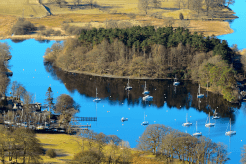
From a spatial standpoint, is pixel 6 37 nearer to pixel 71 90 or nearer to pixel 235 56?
pixel 71 90

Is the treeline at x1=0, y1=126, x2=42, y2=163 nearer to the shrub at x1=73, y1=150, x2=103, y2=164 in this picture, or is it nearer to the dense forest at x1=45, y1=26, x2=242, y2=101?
the shrub at x1=73, y1=150, x2=103, y2=164

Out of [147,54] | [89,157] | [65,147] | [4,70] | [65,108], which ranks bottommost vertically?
[65,147]

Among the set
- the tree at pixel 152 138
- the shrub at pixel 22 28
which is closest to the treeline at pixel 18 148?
the tree at pixel 152 138

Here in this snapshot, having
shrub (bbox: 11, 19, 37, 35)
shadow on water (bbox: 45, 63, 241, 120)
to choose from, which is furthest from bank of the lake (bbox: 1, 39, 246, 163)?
shrub (bbox: 11, 19, 37, 35)

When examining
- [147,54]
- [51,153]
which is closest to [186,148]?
[51,153]

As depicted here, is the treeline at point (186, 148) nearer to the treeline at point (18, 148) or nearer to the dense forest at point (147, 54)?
the treeline at point (18, 148)

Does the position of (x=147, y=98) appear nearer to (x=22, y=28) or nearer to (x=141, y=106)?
(x=141, y=106)
